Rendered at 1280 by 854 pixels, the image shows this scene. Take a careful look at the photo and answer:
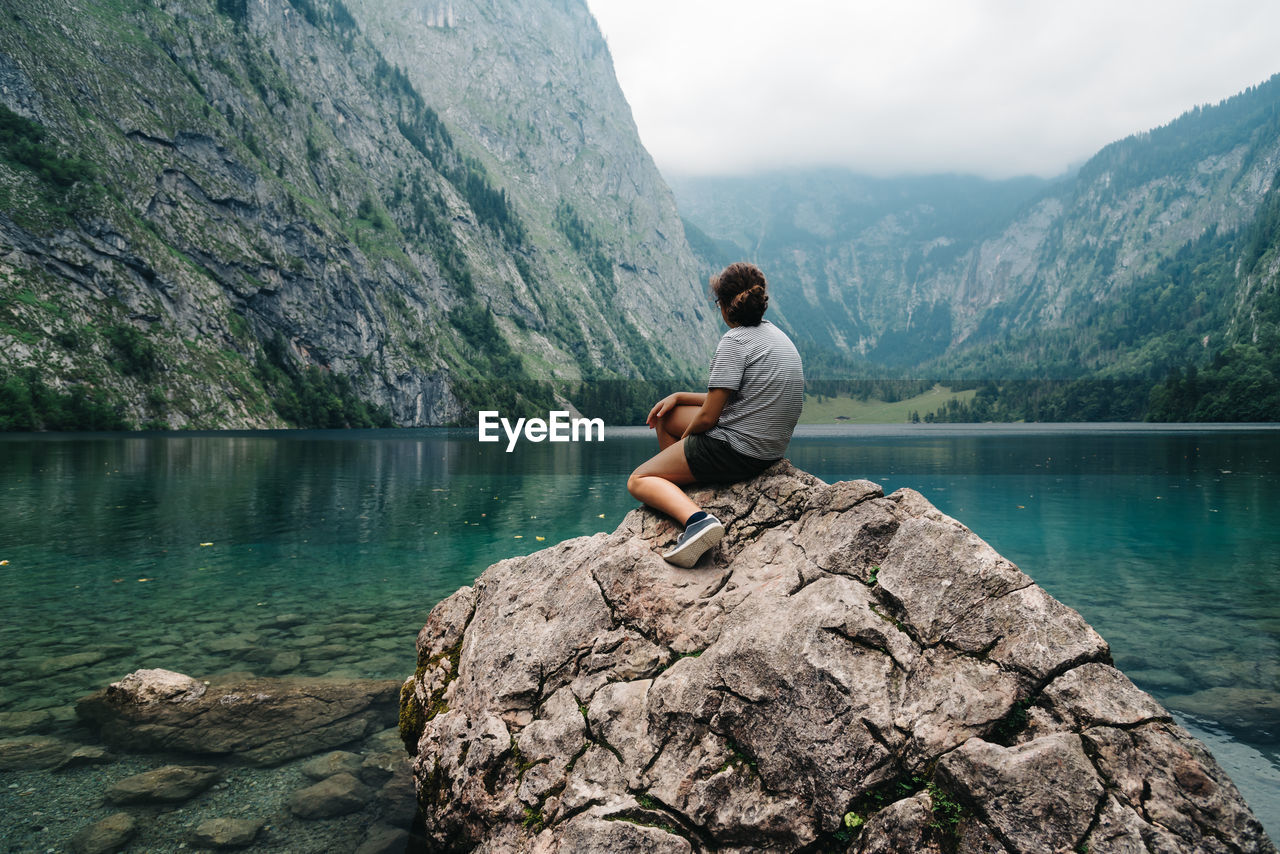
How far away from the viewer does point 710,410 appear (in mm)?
8281

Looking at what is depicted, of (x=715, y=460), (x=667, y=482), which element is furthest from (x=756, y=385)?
(x=667, y=482)

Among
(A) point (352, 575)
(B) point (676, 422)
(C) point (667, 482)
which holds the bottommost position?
(A) point (352, 575)

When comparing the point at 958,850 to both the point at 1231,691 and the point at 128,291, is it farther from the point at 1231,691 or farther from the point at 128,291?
the point at 128,291

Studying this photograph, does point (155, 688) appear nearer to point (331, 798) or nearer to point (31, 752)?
point (31, 752)

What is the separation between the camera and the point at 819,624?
649cm

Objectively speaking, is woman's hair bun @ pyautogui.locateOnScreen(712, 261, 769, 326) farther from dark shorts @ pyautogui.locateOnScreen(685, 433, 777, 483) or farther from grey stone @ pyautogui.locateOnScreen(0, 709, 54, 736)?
grey stone @ pyautogui.locateOnScreen(0, 709, 54, 736)

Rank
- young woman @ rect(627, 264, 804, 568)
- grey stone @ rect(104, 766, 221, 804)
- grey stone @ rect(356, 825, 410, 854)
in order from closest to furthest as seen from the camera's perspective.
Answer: young woman @ rect(627, 264, 804, 568), grey stone @ rect(356, 825, 410, 854), grey stone @ rect(104, 766, 221, 804)

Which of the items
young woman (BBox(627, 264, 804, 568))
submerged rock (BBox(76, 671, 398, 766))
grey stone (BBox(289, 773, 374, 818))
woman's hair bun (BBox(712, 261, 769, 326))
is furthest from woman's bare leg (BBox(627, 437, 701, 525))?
submerged rock (BBox(76, 671, 398, 766))

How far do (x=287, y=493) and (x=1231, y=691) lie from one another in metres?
48.7

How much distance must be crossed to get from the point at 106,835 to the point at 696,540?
27.1 feet

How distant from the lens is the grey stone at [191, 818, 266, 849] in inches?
346

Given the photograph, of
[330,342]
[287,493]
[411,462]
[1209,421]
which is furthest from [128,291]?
[1209,421]

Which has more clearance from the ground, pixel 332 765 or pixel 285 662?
pixel 332 765

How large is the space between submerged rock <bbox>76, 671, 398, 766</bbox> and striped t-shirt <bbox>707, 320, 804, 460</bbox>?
27.7ft
